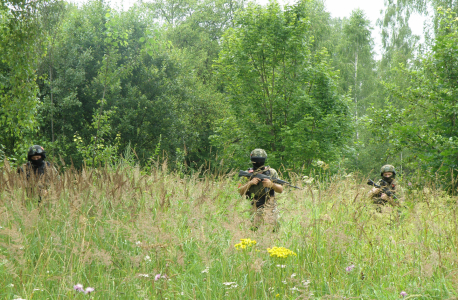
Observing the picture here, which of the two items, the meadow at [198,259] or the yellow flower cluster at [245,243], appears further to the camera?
the yellow flower cluster at [245,243]

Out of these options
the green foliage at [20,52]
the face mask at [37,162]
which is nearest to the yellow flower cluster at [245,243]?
the face mask at [37,162]

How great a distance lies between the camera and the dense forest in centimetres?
877

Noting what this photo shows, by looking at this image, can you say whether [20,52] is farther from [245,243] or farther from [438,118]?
[438,118]

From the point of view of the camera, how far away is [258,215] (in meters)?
3.54

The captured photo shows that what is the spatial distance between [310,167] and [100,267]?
38.2ft

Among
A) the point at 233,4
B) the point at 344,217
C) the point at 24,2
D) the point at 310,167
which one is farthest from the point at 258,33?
the point at 233,4

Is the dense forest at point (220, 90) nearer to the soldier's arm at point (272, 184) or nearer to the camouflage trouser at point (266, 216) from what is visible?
the soldier's arm at point (272, 184)

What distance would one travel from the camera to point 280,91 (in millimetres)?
14109

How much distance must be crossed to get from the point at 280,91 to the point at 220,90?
12.6m

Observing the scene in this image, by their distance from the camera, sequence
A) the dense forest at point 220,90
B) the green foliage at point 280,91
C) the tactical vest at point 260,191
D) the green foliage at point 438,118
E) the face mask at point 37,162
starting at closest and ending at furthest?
the tactical vest at point 260,191 → the face mask at point 37,162 → the dense forest at point 220,90 → the green foliage at point 438,118 → the green foliage at point 280,91

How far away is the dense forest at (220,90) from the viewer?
8766 millimetres

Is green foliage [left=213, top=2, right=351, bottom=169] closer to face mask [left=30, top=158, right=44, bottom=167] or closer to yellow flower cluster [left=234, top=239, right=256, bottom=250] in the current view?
face mask [left=30, top=158, right=44, bottom=167]

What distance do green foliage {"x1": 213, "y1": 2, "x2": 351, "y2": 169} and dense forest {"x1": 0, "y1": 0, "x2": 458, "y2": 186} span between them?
0.05m

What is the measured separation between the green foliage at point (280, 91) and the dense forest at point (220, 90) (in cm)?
5
